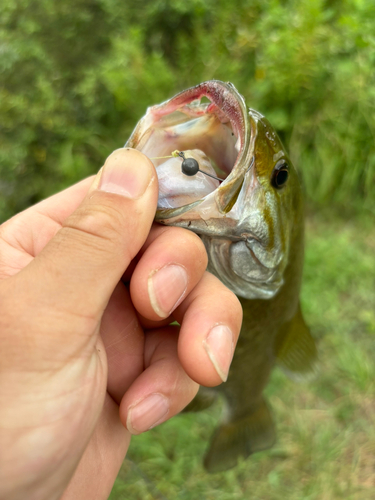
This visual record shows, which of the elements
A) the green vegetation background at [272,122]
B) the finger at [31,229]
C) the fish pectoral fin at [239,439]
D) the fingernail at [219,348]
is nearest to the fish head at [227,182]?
the fingernail at [219,348]

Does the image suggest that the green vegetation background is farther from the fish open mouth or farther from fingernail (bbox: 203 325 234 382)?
the fish open mouth

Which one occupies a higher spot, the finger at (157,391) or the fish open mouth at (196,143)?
the fish open mouth at (196,143)

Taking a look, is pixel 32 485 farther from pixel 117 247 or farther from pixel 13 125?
pixel 13 125

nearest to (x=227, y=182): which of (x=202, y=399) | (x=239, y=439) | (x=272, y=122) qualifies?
(x=202, y=399)

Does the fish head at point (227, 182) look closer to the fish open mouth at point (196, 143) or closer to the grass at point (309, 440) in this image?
the fish open mouth at point (196, 143)

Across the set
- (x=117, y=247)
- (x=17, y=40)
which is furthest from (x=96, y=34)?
(x=117, y=247)

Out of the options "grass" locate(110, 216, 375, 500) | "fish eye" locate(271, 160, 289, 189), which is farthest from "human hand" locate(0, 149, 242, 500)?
"grass" locate(110, 216, 375, 500)

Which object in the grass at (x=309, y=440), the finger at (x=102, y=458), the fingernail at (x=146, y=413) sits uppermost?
the fingernail at (x=146, y=413)
